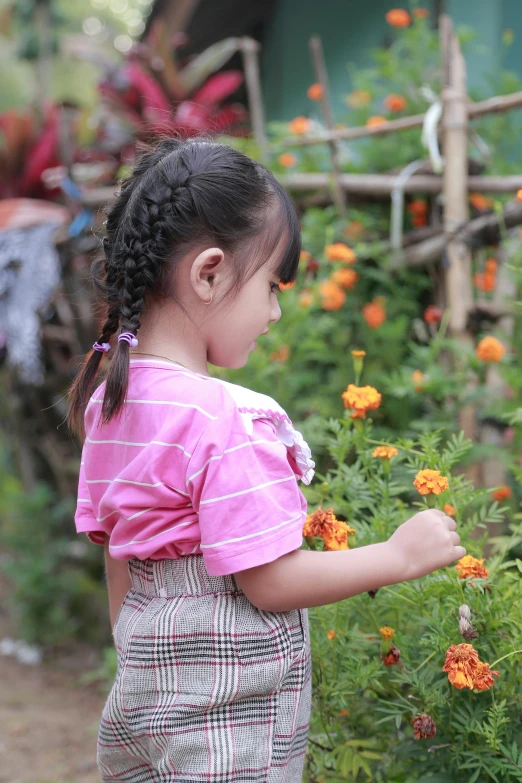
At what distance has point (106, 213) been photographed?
128 centimetres

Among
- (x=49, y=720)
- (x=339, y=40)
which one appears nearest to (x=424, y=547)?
(x=49, y=720)

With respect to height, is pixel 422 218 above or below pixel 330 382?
above

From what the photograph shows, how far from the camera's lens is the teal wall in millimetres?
3811

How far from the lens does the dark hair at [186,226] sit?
1125 millimetres

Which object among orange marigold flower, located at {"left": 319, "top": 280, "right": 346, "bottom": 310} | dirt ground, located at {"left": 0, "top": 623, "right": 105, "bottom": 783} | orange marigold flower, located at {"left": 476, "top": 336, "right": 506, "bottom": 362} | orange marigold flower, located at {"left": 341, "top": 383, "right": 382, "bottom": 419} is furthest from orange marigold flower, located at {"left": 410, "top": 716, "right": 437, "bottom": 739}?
dirt ground, located at {"left": 0, "top": 623, "right": 105, "bottom": 783}

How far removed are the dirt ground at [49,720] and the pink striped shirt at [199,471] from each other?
6.19 feet

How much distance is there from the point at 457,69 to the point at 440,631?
1.95m

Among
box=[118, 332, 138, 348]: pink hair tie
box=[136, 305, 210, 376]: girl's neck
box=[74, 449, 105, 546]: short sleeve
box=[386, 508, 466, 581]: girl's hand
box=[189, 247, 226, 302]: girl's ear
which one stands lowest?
box=[74, 449, 105, 546]: short sleeve

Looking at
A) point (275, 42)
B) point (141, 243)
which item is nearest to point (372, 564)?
point (141, 243)

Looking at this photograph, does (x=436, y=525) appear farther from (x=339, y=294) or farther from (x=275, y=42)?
(x=275, y=42)

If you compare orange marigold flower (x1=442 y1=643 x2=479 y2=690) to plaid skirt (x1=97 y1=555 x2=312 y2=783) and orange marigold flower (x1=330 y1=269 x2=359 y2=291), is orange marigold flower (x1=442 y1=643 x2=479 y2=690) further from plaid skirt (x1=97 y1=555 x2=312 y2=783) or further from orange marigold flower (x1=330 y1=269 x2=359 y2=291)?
orange marigold flower (x1=330 y1=269 x2=359 y2=291)

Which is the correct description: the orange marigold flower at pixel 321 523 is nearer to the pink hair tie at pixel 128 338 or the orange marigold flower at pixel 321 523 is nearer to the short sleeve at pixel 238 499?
the short sleeve at pixel 238 499

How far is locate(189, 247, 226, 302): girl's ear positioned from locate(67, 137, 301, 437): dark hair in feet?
0.07

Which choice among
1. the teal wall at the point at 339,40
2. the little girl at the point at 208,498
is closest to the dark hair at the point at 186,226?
the little girl at the point at 208,498
